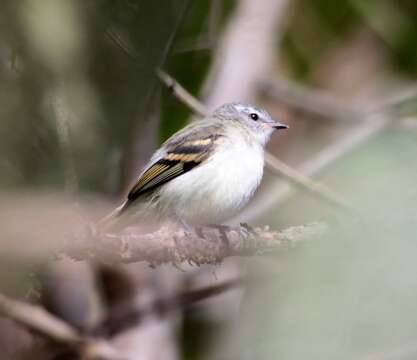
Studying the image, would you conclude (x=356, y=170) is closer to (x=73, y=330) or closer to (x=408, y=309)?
(x=408, y=309)

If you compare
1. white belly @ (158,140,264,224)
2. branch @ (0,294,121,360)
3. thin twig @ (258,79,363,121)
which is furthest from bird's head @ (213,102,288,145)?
thin twig @ (258,79,363,121)

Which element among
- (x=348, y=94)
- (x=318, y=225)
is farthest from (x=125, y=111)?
(x=348, y=94)

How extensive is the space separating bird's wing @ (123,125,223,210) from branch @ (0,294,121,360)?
913 mm

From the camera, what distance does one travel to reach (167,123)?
244 inches

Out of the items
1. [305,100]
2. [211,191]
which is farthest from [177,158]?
[305,100]

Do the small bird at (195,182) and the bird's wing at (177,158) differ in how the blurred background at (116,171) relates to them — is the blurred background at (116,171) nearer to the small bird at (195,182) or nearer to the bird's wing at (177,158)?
the small bird at (195,182)

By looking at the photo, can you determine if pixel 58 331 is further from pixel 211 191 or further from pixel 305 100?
pixel 305 100

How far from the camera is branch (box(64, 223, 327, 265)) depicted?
105 inches

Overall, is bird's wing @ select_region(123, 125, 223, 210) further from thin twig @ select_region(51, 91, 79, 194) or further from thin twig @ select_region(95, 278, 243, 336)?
thin twig @ select_region(51, 91, 79, 194)

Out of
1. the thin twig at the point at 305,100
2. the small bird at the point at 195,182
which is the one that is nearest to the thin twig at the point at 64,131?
the small bird at the point at 195,182

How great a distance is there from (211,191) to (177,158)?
374 mm

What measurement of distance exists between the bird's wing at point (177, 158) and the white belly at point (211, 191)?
64 mm

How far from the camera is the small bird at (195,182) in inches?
188

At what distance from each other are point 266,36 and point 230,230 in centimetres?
489
